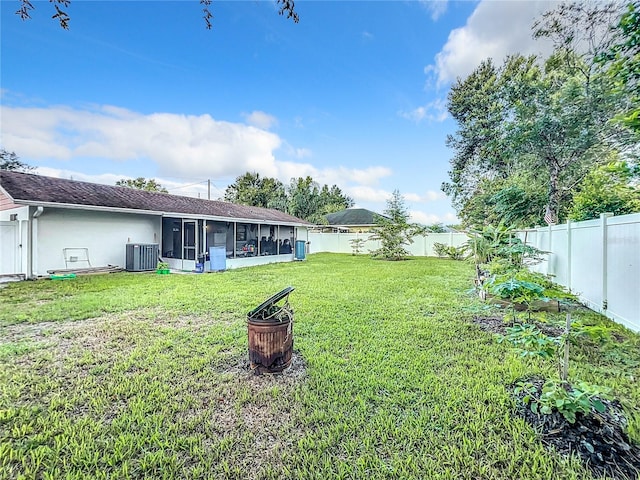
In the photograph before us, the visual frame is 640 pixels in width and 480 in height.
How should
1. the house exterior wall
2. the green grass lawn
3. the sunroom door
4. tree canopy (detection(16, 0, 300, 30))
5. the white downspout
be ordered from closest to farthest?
tree canopy (detection(16, 0, 300, 30))
the green grass lawn
the white downspout
the house exterior wall
the sunroom door

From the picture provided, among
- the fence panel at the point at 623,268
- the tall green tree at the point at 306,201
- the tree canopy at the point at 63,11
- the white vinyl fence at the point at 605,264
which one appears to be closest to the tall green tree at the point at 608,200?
the white vinyl fence at the point at 605,264

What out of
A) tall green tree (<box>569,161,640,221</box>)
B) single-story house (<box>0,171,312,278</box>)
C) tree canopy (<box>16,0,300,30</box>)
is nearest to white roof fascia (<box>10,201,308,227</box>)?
single-story house (<box>0,171,312,278</box>)

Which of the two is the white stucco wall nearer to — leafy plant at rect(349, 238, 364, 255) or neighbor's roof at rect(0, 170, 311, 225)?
neighbor's roof at rect(0, 170, 311, 225)

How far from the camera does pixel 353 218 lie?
92.2 ft

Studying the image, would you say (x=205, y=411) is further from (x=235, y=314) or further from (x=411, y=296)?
(x=411, y=296)

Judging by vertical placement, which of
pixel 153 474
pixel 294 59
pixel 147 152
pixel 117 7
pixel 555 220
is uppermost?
pixel 294 59

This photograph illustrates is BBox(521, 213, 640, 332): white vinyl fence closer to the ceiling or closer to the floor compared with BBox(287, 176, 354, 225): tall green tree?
closer to the floor

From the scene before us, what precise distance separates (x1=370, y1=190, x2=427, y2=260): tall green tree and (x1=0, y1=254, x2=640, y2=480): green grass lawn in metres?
12.3

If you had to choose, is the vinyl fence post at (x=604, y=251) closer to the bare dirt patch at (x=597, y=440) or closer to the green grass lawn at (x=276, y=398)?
the green grass lawn at (x=276, y=398)

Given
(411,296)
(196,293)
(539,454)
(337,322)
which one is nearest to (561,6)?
(411,296)

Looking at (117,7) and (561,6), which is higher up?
(561,6)

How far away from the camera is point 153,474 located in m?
1.89

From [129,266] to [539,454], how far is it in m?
12.2

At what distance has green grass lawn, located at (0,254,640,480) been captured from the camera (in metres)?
1.96
